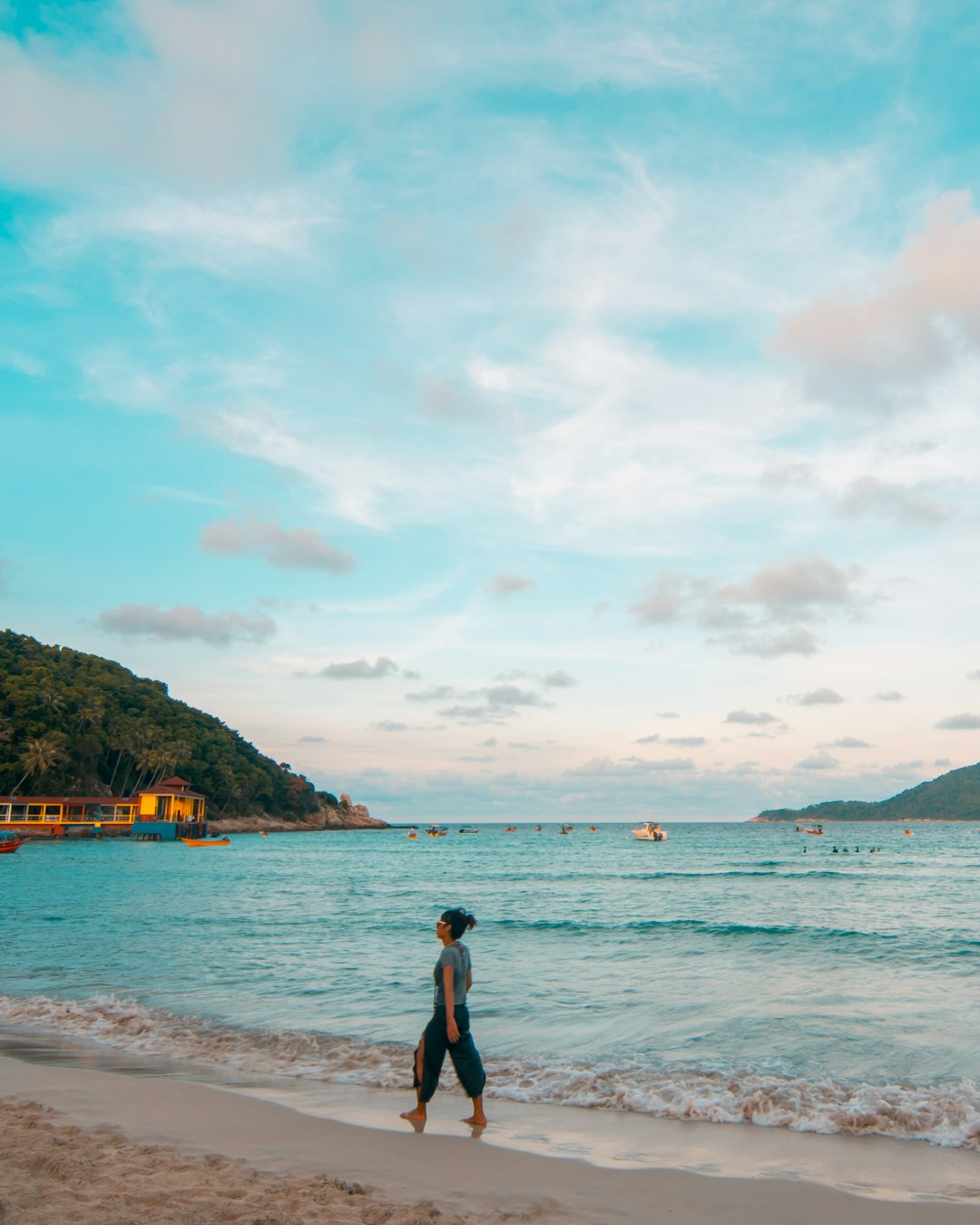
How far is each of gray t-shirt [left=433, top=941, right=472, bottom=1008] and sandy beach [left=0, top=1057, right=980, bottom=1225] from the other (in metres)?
1.15

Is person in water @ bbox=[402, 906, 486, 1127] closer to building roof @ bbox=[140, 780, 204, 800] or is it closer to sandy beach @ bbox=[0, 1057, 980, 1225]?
sandy beach @ bbox=[0, 1057, 980, 1225]

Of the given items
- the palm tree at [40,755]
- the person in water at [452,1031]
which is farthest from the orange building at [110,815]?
the person in water at [452,1031]

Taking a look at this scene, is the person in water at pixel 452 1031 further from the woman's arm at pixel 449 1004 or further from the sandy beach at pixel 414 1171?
the sandy beach at pixel 414 1171

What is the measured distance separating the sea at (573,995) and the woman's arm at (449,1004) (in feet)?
7.18

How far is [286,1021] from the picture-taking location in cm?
1307

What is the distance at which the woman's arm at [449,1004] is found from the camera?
7801 millimetres

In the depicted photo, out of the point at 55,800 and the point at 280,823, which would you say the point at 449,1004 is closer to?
the point at 55,800

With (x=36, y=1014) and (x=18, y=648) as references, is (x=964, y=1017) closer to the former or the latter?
(x=36, y=1014)

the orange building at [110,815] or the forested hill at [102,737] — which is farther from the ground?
the forested hill at [102,737]

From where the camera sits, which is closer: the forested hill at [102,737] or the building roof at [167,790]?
the forested hill at [102,737]

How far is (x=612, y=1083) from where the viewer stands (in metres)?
9.70

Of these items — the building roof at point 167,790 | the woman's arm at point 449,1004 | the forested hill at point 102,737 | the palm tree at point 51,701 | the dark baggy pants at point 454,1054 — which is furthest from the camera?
the building roof at point 167,790

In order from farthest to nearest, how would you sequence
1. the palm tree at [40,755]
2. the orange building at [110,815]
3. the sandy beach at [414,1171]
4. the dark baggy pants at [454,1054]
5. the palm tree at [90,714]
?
the palm tree at [90,714] → the palm tree at [40,755] → the orange building at [110,815] → the dark baggy pants at [454,1054] → the sandy beach at [414,1171]

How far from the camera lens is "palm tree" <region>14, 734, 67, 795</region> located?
105 meters
